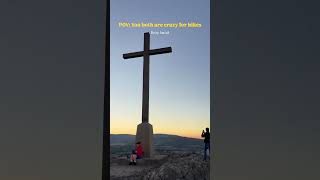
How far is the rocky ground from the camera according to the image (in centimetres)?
799

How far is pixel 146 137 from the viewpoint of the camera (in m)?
10.8

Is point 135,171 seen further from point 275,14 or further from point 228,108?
point 275,14

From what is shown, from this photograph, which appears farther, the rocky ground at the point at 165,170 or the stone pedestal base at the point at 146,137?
the stone pedestal base at the point at 146,137

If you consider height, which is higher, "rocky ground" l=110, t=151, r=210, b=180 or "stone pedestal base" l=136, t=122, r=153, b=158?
"stone pedestal base" l=136, t=122, r=153, b=158

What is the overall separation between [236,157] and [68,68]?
2.20 metres

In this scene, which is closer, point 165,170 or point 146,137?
point 165,170

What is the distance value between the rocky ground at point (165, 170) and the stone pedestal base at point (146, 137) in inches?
37.1

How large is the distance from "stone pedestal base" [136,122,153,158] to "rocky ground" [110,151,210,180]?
3.09ft

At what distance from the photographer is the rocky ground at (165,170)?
7.99 metres

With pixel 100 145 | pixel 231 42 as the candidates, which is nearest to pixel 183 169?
pixel 100 145

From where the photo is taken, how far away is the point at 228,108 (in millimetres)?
4289

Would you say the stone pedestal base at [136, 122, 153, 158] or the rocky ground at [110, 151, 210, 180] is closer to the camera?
the rocky ground at [110, 151, 210, 180]

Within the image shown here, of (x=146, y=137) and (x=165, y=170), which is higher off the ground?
(x=146, y=137)

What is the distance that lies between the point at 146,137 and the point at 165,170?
2.57 metres
